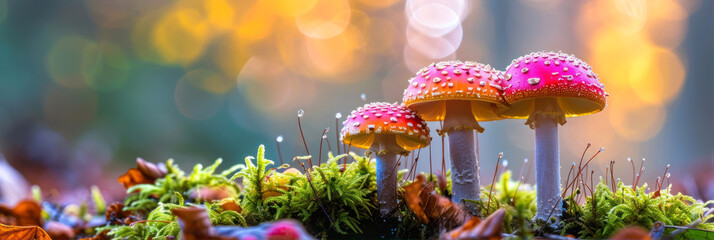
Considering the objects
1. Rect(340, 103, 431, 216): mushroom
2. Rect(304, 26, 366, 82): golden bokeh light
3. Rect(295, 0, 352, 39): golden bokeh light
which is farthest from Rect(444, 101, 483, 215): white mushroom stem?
Rect(304, 26, 366, 82): golden bokeh light

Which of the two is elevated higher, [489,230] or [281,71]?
[281,71]

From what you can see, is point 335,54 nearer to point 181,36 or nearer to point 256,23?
point 256,23

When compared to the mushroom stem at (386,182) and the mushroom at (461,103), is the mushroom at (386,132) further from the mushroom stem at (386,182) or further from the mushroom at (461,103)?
the mushroom at (461,103)

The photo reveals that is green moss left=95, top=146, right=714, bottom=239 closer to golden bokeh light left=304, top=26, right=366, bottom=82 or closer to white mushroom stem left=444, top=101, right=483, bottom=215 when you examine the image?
white mushroom stem left=444, top=101, right=483, bottom=215

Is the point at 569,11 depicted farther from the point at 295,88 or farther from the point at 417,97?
the point at 417,97

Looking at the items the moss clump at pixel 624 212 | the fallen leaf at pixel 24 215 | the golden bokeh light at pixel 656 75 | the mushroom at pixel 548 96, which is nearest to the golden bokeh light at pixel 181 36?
the fallen leaf at pixel 24 215

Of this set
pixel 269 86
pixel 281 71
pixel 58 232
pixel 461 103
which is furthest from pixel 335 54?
pixel 461 103
